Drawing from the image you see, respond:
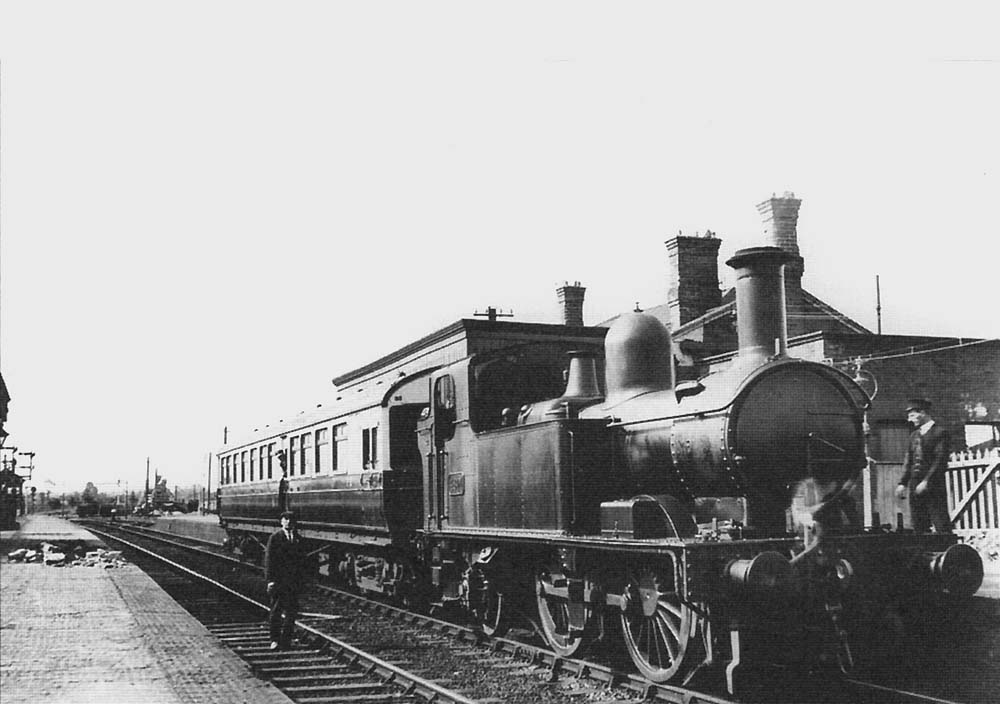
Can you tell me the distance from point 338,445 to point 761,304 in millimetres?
8574

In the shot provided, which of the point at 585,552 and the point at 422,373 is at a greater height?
the point at 422,373

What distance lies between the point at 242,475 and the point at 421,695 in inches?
591

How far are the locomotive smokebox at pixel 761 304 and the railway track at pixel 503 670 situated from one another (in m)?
2.57

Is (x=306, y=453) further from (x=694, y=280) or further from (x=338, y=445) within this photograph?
(x=694, y=280)

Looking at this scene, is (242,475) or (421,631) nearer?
(421,631)

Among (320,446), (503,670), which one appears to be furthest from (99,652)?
(320,446)

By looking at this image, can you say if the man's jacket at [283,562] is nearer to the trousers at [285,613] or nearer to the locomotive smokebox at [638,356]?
the trousers at [285,613]

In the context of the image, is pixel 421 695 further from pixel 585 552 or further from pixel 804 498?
pixel 804 498

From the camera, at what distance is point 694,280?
2367cm

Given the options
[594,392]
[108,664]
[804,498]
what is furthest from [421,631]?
[804,498]

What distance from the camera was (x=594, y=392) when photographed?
9.37 meters

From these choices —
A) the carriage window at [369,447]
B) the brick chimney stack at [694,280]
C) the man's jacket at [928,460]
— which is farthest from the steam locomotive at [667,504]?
the brick chimney stack at [694,280]

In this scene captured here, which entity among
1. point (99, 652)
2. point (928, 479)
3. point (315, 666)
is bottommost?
point (315, 666)

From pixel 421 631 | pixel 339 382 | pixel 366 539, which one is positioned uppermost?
pixel 339 382
